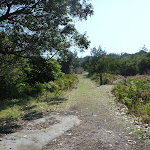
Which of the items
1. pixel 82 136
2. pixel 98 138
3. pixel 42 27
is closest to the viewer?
pixel 98 138

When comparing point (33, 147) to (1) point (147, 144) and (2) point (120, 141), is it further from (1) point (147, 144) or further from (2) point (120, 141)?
(1) point (147, 144)

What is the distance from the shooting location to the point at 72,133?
430cm

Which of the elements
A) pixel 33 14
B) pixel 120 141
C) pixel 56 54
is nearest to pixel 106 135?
pixel 120 141

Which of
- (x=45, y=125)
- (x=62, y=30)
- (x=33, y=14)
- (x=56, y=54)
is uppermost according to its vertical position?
(x=33, y=14)

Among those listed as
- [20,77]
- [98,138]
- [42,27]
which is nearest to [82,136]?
[98,138]

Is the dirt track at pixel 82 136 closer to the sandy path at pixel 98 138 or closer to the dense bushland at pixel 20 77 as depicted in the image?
the sandy path at pixel 98 138

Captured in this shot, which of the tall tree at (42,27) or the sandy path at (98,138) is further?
the tall tree at (42,27)

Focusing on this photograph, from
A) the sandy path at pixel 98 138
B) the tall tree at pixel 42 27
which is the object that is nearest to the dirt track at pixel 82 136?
the sandy path at pixel 98 138

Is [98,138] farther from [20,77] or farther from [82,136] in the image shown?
[20,77]

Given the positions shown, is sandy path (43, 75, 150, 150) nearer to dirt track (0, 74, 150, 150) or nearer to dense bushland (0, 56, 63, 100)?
dirt track (0, 74, 150, 150)

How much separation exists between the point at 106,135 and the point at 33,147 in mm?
1964

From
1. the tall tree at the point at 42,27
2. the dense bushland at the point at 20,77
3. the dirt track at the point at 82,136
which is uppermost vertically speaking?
the tall tree at the point at 42,27

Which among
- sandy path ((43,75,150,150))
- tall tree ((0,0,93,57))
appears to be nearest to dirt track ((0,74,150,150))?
sandy path ((43,75,150,150))

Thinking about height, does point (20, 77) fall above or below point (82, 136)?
above
